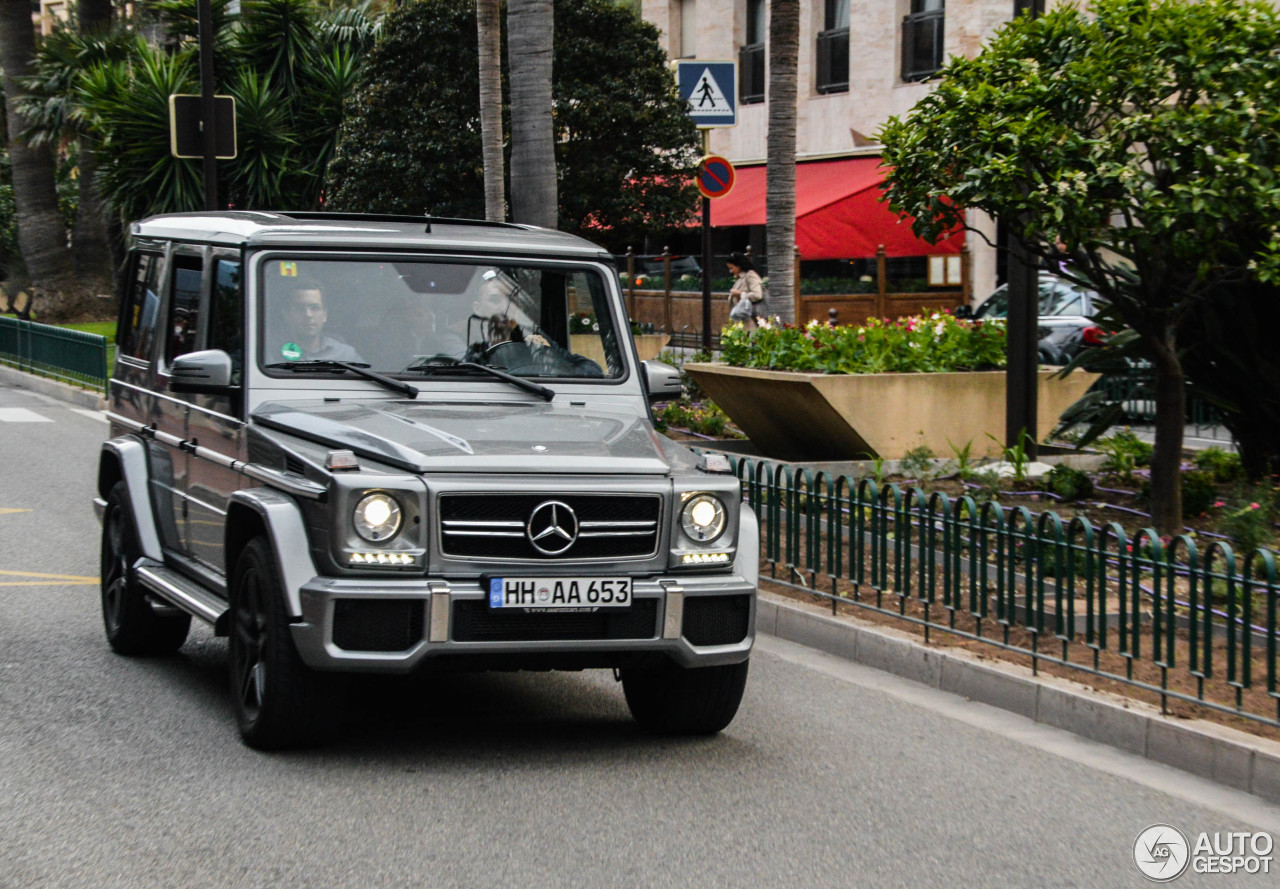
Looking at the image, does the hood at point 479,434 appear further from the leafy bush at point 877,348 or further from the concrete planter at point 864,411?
the leafy bush at point 877,348

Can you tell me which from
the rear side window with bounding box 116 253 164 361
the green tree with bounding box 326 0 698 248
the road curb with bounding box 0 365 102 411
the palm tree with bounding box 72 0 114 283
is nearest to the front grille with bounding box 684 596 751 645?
the rear side window with bounding box 116 253 164 361

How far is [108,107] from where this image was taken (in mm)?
30719

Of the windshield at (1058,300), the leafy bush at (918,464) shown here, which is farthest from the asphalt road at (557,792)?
the windshield at (1058,300)

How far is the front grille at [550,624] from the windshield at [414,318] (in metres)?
1.45

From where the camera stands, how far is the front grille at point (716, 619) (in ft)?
20.0

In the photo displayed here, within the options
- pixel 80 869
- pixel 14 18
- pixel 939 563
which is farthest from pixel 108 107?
pixel 80 869

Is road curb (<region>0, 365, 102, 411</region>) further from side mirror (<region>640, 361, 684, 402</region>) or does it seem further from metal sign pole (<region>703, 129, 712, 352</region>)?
side mirror (<region>640, 361, 684, 402</region>)

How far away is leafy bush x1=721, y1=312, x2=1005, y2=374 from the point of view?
13.1m

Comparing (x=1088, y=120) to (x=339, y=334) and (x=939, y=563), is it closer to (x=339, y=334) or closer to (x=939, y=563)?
(x=939, y=563)

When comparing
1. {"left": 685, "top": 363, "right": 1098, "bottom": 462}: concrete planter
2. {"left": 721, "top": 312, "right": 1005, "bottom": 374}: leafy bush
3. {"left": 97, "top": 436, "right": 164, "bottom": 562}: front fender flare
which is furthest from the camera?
{"left": 721, "top": 312, "right": 1005, "bottom": 374}: leafy bush

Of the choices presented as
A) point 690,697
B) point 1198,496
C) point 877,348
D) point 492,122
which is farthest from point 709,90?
point 690,697

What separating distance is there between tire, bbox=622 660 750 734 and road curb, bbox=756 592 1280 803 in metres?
1.37

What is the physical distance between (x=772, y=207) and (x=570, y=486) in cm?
1114

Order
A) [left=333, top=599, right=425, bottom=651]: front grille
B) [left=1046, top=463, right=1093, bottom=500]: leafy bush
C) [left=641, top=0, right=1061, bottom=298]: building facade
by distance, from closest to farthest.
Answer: [left=333, top=599, right=425, bottom=651]: front grille → [left=1046, top=463, right=1093, bottom=500]: leafy bush → [left=641, top=0, right=1061, bottom=298]: building facade
